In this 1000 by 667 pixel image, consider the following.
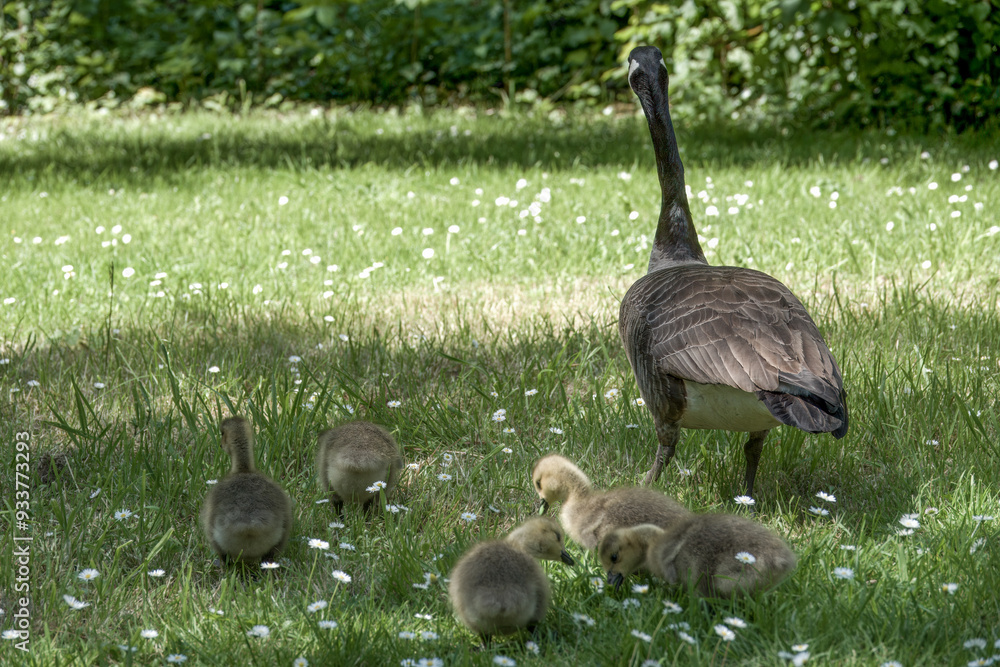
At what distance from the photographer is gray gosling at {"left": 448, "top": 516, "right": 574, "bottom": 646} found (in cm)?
267

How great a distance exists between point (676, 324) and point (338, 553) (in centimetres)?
140

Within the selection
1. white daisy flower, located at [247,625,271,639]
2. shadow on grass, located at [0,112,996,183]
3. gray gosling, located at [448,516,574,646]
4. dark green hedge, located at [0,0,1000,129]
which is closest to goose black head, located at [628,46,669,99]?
gray gosling, located at [448,516,574,646]

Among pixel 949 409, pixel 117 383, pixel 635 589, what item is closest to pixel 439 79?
pixel 117 383

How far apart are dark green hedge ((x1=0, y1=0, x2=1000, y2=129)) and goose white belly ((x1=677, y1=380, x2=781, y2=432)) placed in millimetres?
7387

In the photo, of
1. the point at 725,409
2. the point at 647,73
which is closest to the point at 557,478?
the point at 725,409

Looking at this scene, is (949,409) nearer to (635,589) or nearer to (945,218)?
(635,589)

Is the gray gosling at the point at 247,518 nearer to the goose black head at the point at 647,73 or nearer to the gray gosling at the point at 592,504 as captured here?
the gray gosling at the point at 592,504

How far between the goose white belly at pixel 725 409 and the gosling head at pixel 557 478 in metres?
0.43

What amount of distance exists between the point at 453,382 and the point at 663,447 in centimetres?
139

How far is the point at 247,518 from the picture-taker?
3123 mm

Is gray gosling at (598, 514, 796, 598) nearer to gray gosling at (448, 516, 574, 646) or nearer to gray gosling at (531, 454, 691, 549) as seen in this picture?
gray gosling at (531, 454, 691, 549)

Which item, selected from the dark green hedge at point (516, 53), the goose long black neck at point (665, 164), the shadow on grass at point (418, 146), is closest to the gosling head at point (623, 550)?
the goose long black neck at point (665, 164)

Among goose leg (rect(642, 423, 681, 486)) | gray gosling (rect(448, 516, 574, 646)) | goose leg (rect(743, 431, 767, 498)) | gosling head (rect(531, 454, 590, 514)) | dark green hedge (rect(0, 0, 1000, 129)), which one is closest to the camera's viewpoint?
gray gosling (rect(448, 516, 574, 646))

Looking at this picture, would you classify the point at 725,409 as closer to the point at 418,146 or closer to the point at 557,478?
the point at 557,478
